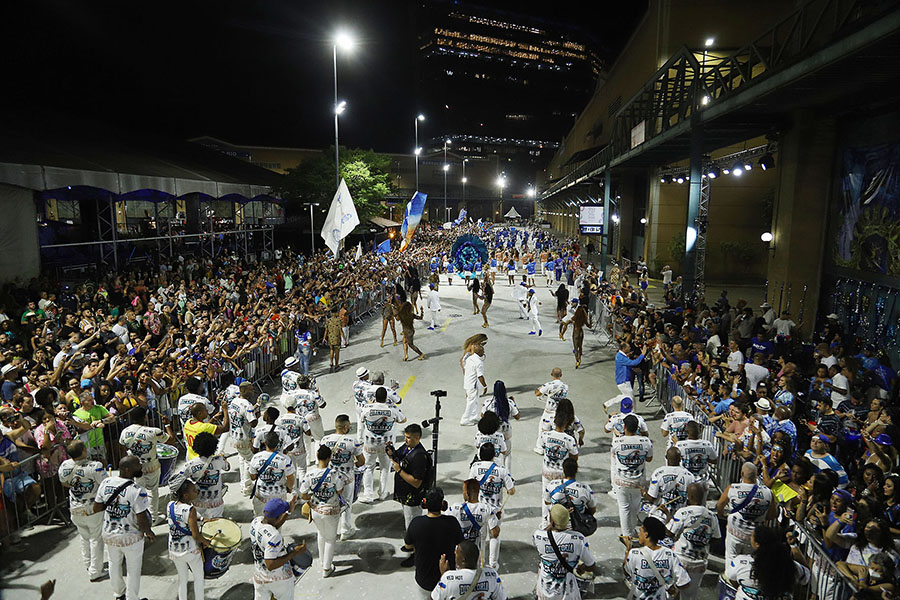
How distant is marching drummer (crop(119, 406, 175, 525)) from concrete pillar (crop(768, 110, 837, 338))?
54.7ft

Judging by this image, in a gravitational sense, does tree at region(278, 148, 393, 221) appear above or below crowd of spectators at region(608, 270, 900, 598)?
above

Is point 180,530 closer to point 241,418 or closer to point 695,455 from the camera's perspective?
point 241,418

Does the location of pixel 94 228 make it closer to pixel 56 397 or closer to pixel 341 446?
pixel 56 397

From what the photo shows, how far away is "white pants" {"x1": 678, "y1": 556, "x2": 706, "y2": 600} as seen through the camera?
551 centimetres

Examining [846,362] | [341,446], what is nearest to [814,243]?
[846,362]

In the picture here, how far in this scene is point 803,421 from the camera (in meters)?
9.20

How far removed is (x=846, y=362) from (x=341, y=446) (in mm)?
8774

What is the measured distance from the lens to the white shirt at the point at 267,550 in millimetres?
4977

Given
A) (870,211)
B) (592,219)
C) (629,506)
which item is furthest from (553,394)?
(592,219)

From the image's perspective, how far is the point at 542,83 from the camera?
133750 millimetres

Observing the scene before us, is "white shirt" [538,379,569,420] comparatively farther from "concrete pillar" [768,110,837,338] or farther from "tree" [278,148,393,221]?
"tree" [278,148,393,221]

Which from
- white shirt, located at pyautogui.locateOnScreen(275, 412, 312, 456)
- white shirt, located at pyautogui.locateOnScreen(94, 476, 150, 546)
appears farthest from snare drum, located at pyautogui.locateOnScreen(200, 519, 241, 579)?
white shirt, located at pyautogui.locateOnScreen(275, 412, 312, 456)

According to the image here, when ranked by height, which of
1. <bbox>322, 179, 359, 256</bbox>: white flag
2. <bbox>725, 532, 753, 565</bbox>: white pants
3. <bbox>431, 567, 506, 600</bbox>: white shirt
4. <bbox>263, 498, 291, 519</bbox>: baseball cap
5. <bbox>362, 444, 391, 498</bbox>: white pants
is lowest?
<bbox>362, 444, 391, 498</bbox>: white pants

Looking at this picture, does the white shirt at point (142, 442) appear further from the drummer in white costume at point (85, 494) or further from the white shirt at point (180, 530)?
the white shirt at point (180, 530)
